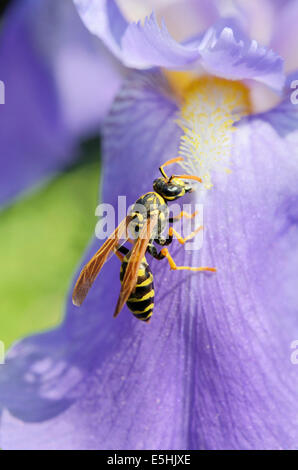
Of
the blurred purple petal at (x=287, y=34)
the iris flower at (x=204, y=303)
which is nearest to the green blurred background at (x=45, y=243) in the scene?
the iris flower at (x=204, y=303)

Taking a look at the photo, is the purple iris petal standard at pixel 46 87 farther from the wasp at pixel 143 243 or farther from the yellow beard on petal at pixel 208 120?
the wasp at pixel 143 243

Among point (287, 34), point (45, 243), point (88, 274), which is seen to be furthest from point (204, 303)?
point (45, 243)

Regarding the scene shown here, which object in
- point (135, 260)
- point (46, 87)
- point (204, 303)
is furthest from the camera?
point (46, 87)

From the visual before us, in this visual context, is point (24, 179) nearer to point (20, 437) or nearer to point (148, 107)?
point (148, 107)

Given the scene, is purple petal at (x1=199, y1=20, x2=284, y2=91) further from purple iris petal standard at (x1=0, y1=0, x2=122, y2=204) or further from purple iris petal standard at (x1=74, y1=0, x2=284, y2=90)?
purple iris petal standard at (x1=0, y1=0, x2=122, y2=204)

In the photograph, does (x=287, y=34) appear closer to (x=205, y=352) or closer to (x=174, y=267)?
(x=174, y=267)

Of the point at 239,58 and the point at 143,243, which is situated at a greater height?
the point at 239,58
